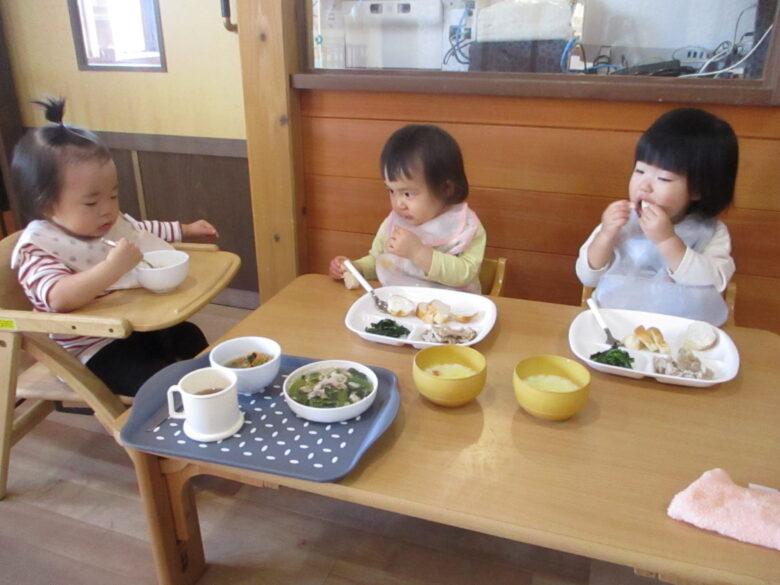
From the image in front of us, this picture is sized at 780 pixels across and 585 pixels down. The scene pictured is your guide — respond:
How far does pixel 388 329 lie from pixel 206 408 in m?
0.44

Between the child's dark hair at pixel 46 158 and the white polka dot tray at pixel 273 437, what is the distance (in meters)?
0.65

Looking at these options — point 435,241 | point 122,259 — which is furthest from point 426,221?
point 122,259

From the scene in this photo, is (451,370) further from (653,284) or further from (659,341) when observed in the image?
(653,284)

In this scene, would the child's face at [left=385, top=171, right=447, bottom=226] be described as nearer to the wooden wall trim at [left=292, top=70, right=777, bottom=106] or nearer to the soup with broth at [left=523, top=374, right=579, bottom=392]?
the wooden wall trim at [left=292, top=70, right=777, bottom=106]

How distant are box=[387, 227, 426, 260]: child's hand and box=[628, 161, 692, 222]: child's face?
501 millimetres

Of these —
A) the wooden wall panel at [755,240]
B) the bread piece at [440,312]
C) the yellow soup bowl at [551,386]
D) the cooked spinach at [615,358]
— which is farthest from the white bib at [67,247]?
the wooden wall panel at [755,240]

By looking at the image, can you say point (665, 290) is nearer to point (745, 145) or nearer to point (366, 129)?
point (745, 145)

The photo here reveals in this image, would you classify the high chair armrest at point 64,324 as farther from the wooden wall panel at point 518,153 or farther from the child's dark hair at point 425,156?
the wooden wall panel at point 518,153

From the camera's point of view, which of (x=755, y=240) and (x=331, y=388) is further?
(x=755, y=240)

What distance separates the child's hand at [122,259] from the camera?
122 cm

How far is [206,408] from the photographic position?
833 millimetres

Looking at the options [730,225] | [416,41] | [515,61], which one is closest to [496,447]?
[730,225]

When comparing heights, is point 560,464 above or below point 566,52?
below

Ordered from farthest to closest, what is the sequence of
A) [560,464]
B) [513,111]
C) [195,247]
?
[513,111] → [195,247] → [560,464]
